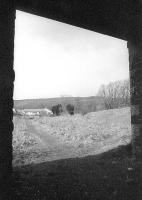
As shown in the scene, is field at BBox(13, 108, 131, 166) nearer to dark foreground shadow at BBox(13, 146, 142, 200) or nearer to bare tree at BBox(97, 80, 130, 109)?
dark foreground shadow at BBox(13, 146, 142, 200)

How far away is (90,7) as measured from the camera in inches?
203

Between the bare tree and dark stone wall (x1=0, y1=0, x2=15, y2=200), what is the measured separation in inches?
2160

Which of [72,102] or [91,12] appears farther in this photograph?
[72,102]

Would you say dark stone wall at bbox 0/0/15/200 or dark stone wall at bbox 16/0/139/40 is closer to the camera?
dark stone wall at bbox 0/0/15/200

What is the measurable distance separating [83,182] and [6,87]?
1997 millimetres

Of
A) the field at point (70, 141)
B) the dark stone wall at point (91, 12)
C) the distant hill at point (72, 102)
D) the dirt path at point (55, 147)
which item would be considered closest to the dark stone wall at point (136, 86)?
the dark stone wall at point (91, 12)

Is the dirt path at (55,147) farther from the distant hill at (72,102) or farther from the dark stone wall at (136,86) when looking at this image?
the distant hill at (72,102)

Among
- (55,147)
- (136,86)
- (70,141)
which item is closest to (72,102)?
(70,141)

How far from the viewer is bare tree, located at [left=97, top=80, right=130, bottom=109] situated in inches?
2334

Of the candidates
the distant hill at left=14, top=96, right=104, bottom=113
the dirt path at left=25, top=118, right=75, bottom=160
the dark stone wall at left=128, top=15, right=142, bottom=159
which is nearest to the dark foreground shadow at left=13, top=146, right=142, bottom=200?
the dark stone wall at left=128, top=15, right=142, bottom=159

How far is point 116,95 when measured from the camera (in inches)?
2419

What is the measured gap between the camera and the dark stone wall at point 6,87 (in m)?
3.86

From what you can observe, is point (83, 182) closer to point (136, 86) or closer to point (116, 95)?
point (136, 86)

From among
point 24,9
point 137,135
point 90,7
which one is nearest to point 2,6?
point 24,9
